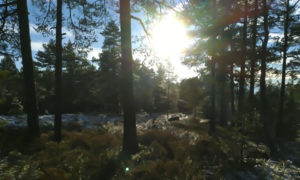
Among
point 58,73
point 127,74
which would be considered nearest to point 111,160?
point 127,74

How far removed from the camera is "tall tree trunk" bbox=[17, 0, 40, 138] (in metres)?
6.53

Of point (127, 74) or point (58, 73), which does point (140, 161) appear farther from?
point (58, 73)

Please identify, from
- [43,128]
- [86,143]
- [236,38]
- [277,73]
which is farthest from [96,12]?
[277,73]

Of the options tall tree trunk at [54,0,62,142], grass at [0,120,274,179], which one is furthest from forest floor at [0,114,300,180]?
tall tree trunk at [54,0,62,142]

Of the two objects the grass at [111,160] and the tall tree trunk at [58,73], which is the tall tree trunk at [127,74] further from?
the tall tree trunk at [58,73]

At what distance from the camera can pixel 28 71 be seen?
663 cm

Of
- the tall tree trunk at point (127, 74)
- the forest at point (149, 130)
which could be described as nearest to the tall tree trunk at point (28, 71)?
the forest at point (149, 130)

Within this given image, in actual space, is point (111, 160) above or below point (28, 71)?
below

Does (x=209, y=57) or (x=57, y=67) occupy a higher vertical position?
(x=209, y=57)

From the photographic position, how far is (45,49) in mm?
30625

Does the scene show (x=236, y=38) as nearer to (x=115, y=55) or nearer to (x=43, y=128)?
(x=43, y=128)

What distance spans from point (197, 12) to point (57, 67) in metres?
5.86

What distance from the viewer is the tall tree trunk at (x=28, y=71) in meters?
6.53

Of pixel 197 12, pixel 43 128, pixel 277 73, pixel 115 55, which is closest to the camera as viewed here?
pixel 197 12
